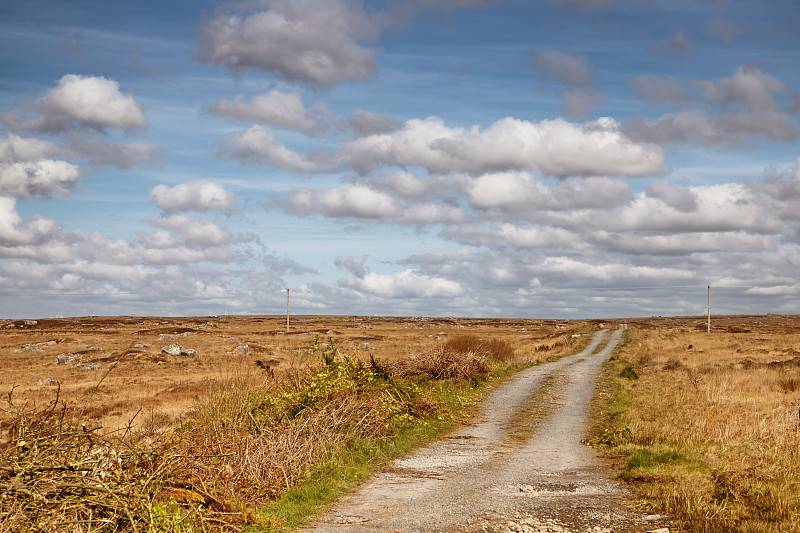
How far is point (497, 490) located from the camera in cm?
941

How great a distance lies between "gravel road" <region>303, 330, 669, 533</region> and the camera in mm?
7785

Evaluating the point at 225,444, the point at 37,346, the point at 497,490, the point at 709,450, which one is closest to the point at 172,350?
the point at 37,346

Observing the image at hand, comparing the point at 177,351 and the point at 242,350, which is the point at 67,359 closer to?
the point at 177,351

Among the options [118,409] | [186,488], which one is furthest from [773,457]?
[118,409]

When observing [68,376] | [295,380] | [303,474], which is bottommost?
[68,376]

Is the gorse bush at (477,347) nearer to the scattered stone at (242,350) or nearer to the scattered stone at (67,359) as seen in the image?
the scattered stone at (242,350)

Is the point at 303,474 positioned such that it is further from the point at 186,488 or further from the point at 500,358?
the point at 500,358

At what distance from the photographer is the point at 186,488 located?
7660 mm

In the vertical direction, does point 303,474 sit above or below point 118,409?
above

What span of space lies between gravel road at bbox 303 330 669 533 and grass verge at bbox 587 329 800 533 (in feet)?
1.81

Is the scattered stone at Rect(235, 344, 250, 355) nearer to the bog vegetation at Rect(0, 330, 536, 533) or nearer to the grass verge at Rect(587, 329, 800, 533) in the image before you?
the grass verge at Rect(587, 329, 800, 533)

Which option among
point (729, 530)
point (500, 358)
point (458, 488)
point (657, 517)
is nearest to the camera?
point (729, 530)

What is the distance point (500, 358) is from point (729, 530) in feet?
88.0

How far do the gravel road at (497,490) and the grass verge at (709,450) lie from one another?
1.81ft
